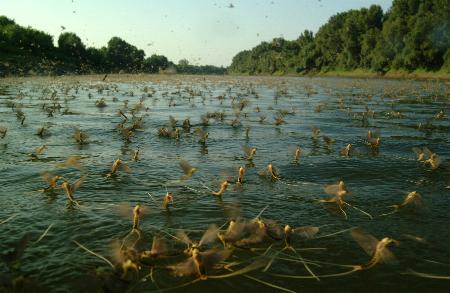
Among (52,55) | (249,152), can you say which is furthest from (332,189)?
(52,55)

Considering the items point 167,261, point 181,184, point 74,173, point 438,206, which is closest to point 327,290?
point 167,261

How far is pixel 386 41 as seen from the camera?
336 ft

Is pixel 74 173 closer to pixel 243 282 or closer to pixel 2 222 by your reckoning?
pixel 2 222

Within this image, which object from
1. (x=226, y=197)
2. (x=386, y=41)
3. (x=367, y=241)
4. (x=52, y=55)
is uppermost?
(x=386, y=41)

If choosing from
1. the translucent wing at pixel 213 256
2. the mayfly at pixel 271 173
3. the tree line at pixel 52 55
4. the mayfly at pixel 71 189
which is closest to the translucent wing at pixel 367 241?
the translucent wing at pixel 213 256

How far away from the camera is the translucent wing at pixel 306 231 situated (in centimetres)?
513

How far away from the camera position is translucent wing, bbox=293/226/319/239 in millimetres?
5129

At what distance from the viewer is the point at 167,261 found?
4.80 metres

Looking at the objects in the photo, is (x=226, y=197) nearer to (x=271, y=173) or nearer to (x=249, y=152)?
(x=271, y=173)

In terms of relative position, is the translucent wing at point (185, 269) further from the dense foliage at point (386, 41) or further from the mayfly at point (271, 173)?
the dense foliage at point (386, 41)

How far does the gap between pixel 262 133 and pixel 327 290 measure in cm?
1020

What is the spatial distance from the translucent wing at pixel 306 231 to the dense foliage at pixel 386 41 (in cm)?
8924

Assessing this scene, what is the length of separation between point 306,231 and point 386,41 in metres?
107

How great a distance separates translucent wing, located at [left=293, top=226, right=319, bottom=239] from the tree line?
69540mm
